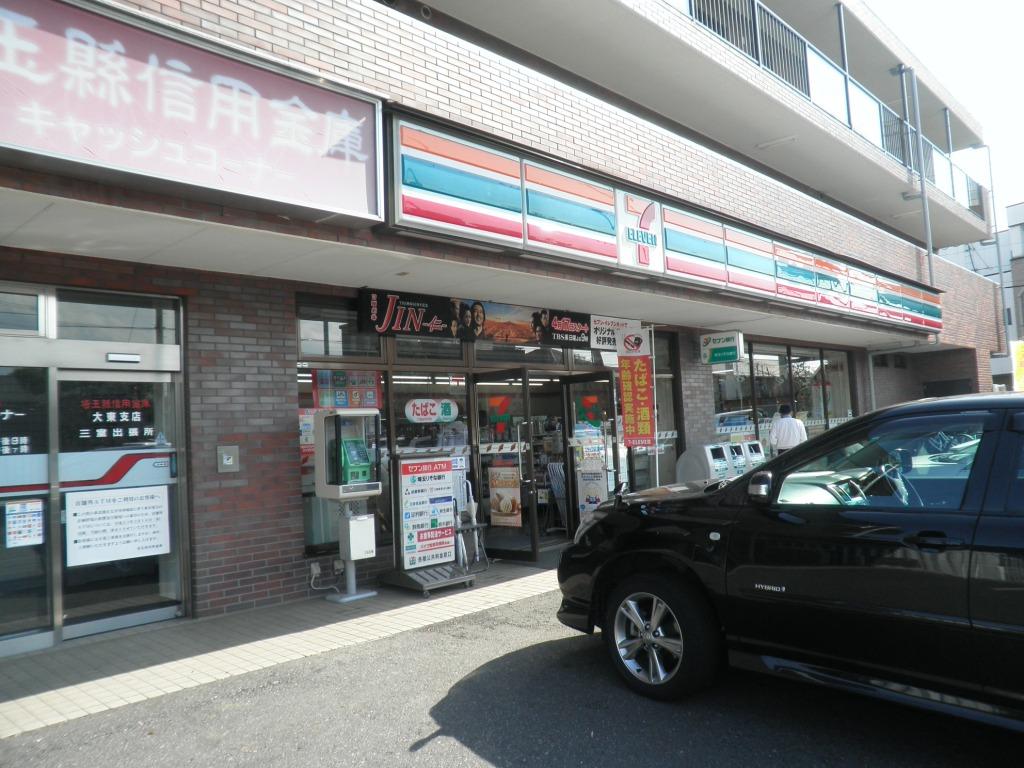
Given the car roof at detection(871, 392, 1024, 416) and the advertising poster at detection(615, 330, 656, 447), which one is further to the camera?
the advertising poster at detection(615, 330, 656, 447)

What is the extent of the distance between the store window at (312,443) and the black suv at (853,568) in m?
3.79

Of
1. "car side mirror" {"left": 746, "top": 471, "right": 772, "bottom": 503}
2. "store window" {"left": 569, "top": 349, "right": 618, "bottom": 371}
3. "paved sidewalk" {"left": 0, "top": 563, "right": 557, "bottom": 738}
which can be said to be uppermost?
"store window" {"left": 569, "top": 349, "right": 618, "bottom": 371}

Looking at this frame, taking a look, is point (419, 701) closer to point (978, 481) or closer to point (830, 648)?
point (830, 648)

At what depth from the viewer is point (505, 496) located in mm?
9203

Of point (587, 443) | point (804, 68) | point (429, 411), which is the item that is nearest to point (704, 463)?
point (587, 443)

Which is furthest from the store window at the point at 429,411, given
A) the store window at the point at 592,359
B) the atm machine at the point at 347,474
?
the store window at the point at 592,359

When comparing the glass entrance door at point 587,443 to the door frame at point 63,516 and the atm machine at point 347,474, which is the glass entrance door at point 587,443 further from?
the door frame at point 63,516

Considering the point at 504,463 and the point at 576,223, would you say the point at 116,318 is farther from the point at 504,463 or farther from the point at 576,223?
the point at 504,463

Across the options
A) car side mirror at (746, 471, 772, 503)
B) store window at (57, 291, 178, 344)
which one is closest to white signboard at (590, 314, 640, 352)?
store window at (57, 291, 178, 344)

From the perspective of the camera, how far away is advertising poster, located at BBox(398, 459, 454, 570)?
7613mm

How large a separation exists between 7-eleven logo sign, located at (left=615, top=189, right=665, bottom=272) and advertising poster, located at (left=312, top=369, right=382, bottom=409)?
303 cm

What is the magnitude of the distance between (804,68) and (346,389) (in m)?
11.2

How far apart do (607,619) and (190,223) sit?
390 centimetres

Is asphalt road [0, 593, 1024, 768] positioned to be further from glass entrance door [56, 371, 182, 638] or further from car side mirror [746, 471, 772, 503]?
glass entrance door [56, 371, 182, 638]
